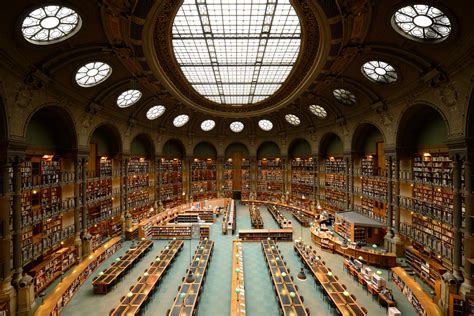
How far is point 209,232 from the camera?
21.6 meters

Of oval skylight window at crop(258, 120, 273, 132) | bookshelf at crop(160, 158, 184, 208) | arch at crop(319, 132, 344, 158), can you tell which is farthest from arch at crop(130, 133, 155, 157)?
arch at crop(319, 132, 344, 158)

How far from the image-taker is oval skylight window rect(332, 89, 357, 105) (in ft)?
60.6

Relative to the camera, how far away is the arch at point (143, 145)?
2519 centimetres

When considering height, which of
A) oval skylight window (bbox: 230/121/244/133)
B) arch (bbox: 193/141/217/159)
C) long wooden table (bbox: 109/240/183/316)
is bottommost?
long wooden table (bbox: 109/240/183/316)

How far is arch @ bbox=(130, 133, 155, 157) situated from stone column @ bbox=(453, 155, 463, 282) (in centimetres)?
2383

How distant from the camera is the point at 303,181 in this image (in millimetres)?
30000

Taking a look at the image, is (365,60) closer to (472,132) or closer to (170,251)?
(472,132)

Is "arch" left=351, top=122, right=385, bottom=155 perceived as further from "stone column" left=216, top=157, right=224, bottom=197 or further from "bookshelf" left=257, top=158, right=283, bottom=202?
"stone column" left=216, top=157, right=224, bottom=197

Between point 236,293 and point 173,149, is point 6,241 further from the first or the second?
point 173,149

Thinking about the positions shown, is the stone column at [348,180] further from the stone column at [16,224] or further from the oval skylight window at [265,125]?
the stone column at [16,224]

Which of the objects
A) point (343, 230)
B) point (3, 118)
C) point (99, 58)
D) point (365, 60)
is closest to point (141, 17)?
point (99, 58)

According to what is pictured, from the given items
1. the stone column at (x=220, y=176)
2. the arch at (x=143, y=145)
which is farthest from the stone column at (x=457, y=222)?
the stone column at (x=220, y=176)

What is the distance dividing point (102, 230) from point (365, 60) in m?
21.4

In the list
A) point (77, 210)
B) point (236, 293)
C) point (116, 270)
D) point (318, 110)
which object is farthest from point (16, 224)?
point (318, 110)
